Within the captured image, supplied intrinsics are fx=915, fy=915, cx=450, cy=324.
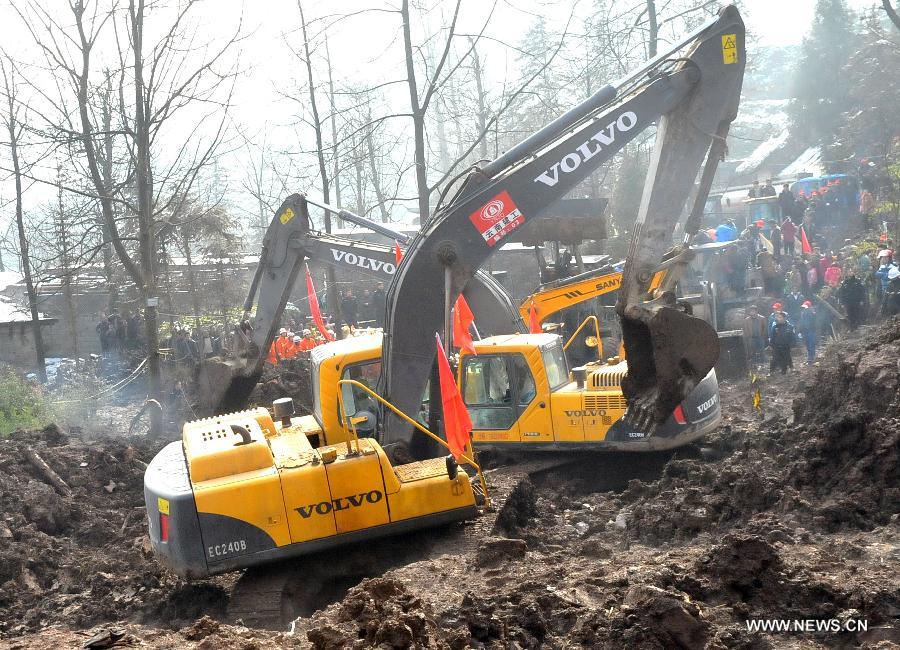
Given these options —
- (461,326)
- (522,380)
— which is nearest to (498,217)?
(461,326)

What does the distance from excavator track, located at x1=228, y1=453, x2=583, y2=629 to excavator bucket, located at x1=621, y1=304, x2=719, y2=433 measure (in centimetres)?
201

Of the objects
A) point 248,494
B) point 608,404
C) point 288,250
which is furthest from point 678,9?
point 248,494

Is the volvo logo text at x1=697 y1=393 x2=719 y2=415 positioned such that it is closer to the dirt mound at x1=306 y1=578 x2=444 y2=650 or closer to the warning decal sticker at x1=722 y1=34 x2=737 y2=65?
the warning decal sticker at x1=722 y1=34 x2=737 y2=65

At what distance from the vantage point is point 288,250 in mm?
14539

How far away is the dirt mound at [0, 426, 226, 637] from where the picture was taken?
8.58 meters

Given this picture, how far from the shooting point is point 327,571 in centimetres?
852

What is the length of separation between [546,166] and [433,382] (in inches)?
106

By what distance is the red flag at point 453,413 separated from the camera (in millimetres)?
8809

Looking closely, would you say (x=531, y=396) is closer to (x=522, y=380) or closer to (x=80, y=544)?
(x=522, y=380)

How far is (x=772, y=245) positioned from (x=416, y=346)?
16.9 m

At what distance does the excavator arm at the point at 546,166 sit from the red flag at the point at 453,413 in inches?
21.3

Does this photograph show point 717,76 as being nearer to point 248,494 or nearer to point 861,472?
point 861,472

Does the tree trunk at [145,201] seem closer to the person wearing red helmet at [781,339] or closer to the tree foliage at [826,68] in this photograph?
the person wearing red helmet at [781,339]

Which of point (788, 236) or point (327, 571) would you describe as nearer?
point (327, 571)
